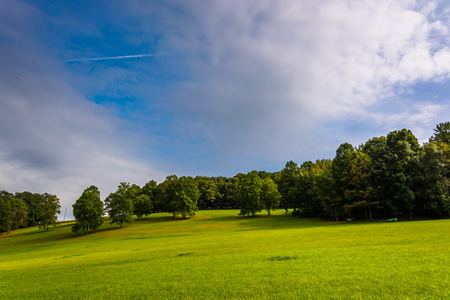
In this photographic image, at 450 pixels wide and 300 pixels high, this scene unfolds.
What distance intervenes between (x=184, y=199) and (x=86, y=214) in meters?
31.4

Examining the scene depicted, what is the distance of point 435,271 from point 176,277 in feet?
37.2

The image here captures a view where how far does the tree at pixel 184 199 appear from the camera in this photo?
8562cm

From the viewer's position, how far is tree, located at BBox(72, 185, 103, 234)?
65.7m

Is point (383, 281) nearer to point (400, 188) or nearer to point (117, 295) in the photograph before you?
point (117, 295)

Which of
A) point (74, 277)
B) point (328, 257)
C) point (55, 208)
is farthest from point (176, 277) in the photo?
point (55, 208)

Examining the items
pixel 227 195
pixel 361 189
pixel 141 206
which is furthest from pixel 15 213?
pixel 361 189

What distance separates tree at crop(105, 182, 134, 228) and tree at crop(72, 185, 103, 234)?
4.63 m

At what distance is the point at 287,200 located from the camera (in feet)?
287

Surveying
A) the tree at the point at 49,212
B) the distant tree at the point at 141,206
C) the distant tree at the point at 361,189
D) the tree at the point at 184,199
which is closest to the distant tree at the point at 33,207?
the tree at the point at 49,212

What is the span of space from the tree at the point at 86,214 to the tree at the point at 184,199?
25277 mm

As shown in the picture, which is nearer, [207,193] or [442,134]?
[442,134]

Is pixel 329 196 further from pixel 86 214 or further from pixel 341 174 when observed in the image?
pixel 86 214

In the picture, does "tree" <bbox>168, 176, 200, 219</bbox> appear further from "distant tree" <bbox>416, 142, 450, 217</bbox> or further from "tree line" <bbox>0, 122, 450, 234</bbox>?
"distant tree" <bbox>416, 142, 450, 217</bbox>

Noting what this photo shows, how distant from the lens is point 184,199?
85.7 metres
